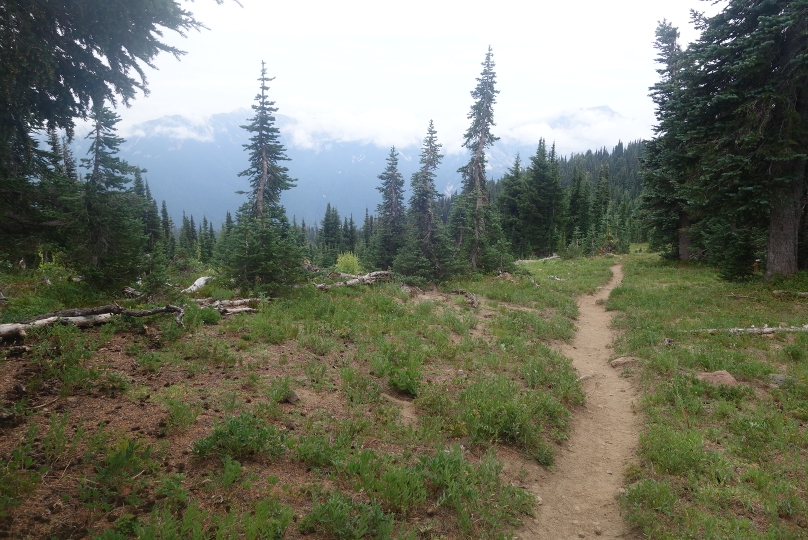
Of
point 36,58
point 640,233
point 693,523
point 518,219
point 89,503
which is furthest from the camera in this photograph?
point 640,233

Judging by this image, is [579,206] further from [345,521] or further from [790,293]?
[345,521]

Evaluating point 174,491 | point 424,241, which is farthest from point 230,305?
point 424,241

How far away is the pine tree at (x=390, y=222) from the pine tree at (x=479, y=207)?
3.80m

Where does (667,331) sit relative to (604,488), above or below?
above

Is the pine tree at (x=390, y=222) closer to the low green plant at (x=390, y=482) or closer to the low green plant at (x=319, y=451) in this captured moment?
the low green plant at (x=319, y=451)

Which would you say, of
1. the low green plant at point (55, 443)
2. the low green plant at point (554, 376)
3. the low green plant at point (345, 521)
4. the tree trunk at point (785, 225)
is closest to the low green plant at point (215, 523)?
the low green plant at point (345, 521)

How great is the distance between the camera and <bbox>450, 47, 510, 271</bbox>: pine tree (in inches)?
889

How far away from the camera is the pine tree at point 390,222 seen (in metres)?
26.4

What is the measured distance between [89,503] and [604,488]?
608cm

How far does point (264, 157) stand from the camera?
26672 mm

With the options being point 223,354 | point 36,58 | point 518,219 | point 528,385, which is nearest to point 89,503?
point 223,354

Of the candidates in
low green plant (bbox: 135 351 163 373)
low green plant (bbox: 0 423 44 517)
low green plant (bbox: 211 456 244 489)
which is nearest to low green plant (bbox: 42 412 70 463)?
low green plant (bbox: 0 423 44 517)

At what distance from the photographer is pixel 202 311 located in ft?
30.9

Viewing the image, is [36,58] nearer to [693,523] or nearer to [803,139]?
[693,523]
